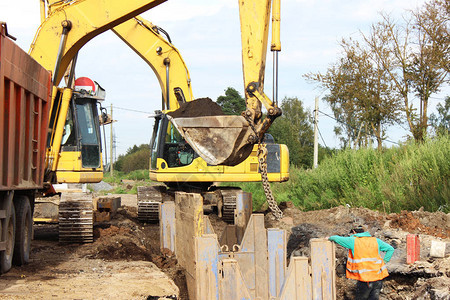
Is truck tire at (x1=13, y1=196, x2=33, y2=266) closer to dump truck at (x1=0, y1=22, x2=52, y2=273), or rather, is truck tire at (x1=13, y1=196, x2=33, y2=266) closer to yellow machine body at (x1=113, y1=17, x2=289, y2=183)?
dump truck at (x1=0, y1=22, x2=52, y2=273)

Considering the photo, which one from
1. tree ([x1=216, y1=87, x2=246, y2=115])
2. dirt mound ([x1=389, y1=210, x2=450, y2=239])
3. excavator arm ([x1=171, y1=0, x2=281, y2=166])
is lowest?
dirt mound ([x1=389, y1=210, x2=450, y2=239])

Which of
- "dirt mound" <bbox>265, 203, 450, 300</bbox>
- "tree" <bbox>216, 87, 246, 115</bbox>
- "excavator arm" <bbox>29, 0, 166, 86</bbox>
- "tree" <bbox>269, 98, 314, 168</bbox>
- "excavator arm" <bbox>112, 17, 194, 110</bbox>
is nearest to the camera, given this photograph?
"dirt mound" <bbox>265, 203, 450, 300</bbox>

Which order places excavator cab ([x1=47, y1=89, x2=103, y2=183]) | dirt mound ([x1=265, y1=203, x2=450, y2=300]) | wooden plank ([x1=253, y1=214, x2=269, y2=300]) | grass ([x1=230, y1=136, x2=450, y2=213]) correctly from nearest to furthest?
1. dirt mound ([x1=265, y1=203, x2=450, y2=300])
2. wooden plank ([x1=253, y1=214, x2=269, y2=300])
3. excavator cab ([x1=47, y1=89, x2=103, y2=183])
4. grass ([x1=230, y1=136, x2=450, y2=213])

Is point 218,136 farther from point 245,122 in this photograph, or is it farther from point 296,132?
point 296,132

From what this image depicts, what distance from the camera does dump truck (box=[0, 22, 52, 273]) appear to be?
24.3ft

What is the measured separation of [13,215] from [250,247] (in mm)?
3515

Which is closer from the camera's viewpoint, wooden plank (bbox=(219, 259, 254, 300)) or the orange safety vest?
wooden plank (bbox=(219, 259, 254, 300))

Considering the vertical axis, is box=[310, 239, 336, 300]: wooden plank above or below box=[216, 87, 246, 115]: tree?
below

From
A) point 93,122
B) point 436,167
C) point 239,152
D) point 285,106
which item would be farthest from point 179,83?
point 285,106

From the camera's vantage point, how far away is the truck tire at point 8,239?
7.73 m

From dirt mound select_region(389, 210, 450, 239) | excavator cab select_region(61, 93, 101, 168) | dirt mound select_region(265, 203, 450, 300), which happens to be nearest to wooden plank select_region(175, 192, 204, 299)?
dirt mound select_region(265, 203, 450, 300)

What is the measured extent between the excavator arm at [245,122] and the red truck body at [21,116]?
211 centimetres

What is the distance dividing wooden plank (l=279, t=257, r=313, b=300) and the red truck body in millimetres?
3575

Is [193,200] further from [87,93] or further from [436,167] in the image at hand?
[436,167]
